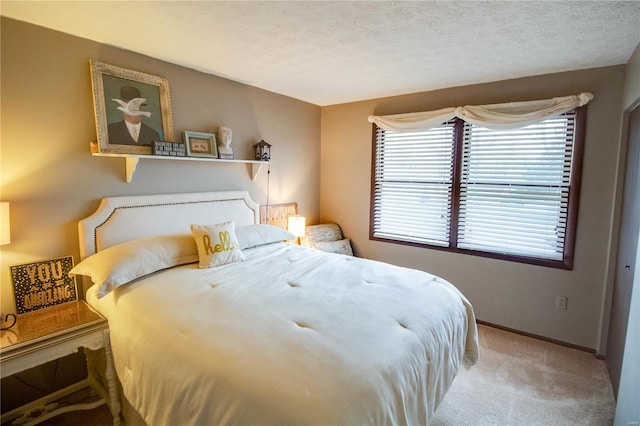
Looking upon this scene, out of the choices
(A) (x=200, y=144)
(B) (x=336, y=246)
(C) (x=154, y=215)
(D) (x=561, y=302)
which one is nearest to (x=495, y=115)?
(D) (x=561, y=302)

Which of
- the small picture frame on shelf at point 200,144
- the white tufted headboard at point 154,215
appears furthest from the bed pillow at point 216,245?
the small picture frame on shelf at point 200,144

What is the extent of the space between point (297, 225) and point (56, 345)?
2.30m

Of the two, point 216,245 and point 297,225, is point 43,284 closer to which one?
point 216,245

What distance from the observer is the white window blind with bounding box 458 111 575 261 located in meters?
2.86

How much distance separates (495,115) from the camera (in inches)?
119

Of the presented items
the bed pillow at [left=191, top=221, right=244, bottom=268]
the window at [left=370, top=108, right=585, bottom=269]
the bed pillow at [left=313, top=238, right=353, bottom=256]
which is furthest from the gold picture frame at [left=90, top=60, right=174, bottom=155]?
the window at [left=370, top=108, right=585, bottom=269]

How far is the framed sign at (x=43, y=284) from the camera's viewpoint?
1947 mm

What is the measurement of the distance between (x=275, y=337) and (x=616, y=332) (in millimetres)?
2578

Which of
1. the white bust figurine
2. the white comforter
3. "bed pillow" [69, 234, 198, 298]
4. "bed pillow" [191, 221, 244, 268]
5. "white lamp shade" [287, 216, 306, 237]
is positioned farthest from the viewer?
"white lamp shade" [287, 216, 306, 237]

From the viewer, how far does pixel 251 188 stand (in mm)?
Answer: 3430

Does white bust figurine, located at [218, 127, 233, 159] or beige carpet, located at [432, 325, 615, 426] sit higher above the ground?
white bust figurine, located at [218, 127, 233, 159]

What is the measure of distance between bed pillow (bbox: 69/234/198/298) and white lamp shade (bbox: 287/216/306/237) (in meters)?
1.41

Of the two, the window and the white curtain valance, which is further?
the window

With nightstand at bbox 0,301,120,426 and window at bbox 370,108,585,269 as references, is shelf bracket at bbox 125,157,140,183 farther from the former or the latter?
window at bbox 370,108,585,269
